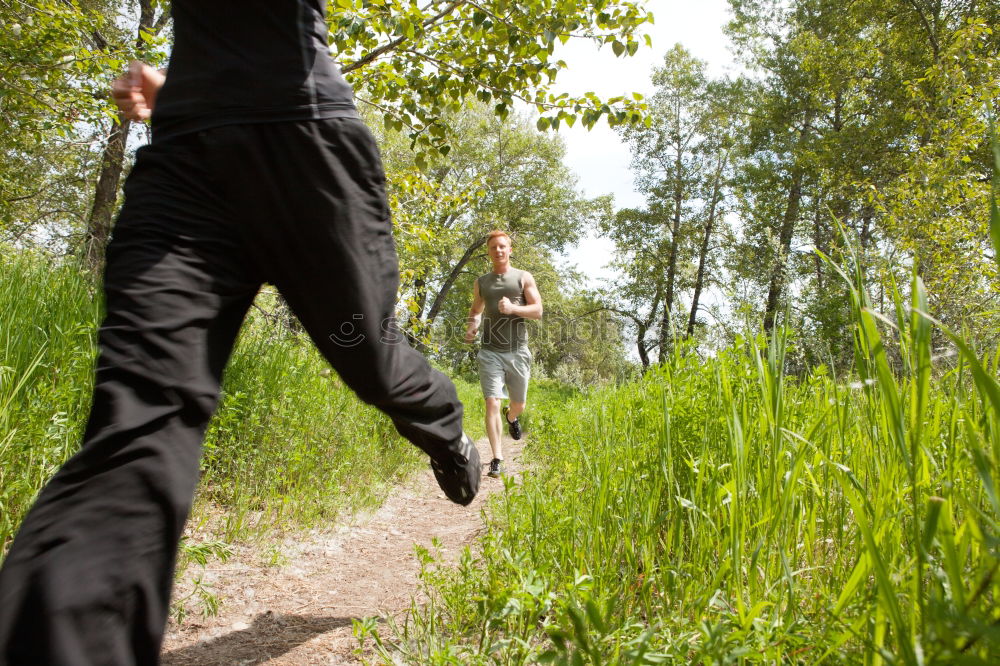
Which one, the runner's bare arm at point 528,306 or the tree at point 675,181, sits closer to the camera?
the runner's bare arm at point 528,306

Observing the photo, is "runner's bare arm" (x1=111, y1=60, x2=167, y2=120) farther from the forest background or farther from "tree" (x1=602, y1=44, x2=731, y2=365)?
"tree" (x1=602, y1=44, x2=731, y2=365)

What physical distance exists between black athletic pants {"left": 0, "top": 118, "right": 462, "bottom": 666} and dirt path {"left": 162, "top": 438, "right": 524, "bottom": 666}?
954 millimetres

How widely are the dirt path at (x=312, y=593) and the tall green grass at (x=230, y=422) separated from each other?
0.72ft

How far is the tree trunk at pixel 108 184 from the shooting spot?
450 centimetres

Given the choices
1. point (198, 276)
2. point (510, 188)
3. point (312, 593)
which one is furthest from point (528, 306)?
point (510, 188)

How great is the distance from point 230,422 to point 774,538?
113 inches

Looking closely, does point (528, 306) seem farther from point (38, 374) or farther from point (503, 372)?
point (38, 374)

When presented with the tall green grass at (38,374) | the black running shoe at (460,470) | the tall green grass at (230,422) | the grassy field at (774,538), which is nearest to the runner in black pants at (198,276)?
the black running shoe at (460,470)

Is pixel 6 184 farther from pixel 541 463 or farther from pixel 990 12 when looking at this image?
pixel 990 12

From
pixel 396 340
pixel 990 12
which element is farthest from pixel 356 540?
pixel 990 12

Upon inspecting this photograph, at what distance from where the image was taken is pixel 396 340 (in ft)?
5.30

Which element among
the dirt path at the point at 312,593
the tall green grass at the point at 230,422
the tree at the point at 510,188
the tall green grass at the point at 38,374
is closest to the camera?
the dirt path at the point at 312,593

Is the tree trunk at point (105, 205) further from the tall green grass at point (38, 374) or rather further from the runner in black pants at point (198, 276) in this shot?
the runner in black pants at point (198, 276)

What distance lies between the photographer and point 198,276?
1274 millimetres
